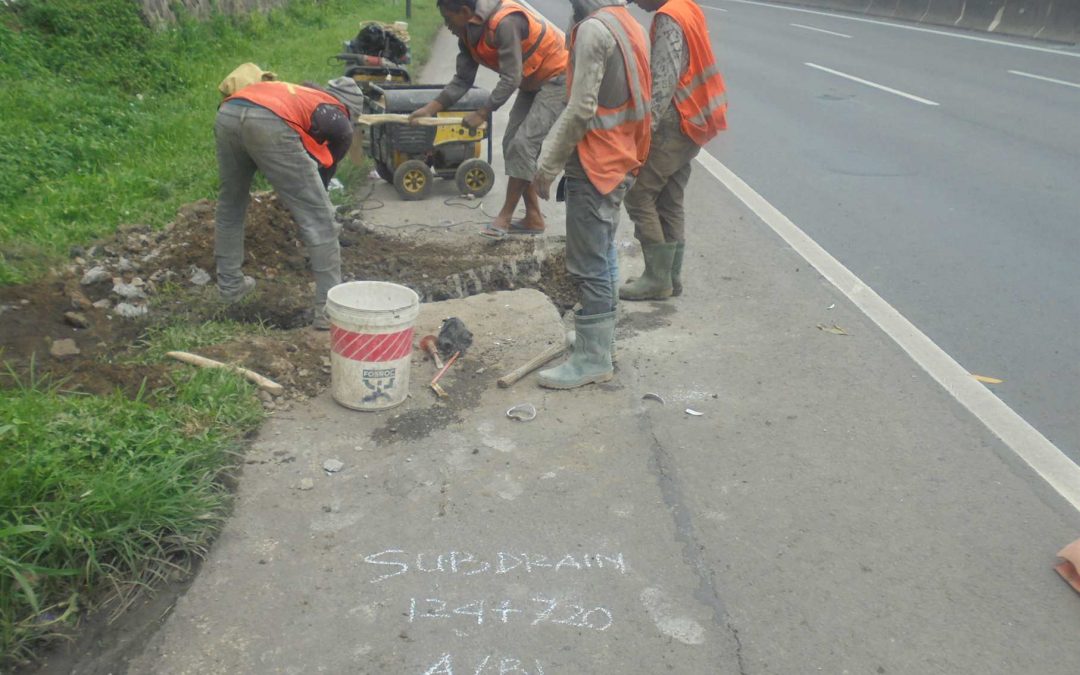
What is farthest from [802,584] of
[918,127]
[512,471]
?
[918,127]

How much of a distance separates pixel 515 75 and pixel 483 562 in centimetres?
410

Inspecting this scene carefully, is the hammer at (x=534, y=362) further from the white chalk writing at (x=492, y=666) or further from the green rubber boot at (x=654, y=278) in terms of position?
the white chalk writing at (x=492, y=666)

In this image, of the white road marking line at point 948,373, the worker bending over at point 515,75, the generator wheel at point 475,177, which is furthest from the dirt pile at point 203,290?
the white road marking line at point 948,373

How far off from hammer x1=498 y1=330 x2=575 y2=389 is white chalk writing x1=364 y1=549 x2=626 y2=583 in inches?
56.5

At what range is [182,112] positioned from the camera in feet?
31.8

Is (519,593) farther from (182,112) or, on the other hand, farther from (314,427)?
(182,112)

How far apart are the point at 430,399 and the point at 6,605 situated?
2.12 m

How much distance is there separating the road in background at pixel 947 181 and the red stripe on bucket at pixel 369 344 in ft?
10.4

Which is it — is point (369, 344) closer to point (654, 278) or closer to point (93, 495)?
point (93, 495)

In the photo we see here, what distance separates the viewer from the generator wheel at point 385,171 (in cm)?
832

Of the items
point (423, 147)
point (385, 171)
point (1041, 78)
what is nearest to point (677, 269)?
point (423, 147)

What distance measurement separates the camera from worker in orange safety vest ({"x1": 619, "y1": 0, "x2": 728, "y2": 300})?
17.0ft

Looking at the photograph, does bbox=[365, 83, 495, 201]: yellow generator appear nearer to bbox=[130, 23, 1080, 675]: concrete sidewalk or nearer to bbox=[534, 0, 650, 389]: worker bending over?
bbox=[534, 0, 650, 389]: worker bending over

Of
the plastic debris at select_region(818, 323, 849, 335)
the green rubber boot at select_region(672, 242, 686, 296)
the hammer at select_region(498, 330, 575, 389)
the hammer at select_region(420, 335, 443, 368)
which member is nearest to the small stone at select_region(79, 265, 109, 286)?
the hammer at select_region(420, 335, 443, 368)
